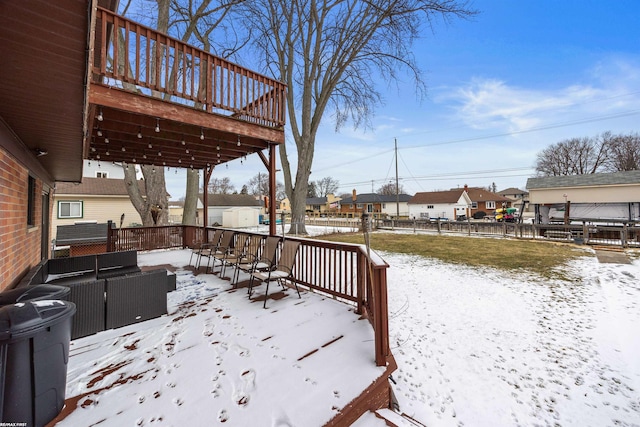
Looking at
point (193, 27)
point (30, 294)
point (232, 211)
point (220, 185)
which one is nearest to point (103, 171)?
point (232, 211)

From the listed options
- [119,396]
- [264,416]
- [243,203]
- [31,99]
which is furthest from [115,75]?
[243,203]

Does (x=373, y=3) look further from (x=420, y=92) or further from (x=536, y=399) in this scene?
(x=536, y=399)

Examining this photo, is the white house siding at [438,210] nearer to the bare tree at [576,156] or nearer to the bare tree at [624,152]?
the bare tree at [576,156]

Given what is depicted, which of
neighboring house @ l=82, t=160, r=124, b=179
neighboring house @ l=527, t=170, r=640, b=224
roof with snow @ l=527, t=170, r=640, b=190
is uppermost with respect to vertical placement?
neighboring house @ l=82, t=160, r=124, b=179

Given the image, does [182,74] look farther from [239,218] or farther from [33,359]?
[239,218]

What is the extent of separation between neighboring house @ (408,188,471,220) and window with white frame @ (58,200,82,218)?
35.8 metres

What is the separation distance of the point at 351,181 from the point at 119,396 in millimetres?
56565

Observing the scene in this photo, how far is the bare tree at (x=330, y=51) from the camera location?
1171 centimetres

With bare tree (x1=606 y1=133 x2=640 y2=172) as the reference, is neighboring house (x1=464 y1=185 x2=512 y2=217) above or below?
below

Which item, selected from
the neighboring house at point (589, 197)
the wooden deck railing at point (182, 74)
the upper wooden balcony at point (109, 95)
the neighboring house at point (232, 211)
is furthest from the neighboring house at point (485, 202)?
the upper wooden balcony at point (109, 95)

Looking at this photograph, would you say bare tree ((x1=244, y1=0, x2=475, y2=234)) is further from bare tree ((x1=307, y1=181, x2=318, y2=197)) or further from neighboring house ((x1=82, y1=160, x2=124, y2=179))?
bare tree ((x1=307, y1=181, x2=318, y2=197))

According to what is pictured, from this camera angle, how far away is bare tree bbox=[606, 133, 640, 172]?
2816cm

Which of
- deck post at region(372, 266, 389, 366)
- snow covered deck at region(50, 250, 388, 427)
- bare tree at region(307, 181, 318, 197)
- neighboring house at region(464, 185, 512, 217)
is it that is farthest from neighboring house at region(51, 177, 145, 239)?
bare tree at region(307, 181, 318, 197)

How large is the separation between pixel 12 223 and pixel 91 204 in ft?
57.5
